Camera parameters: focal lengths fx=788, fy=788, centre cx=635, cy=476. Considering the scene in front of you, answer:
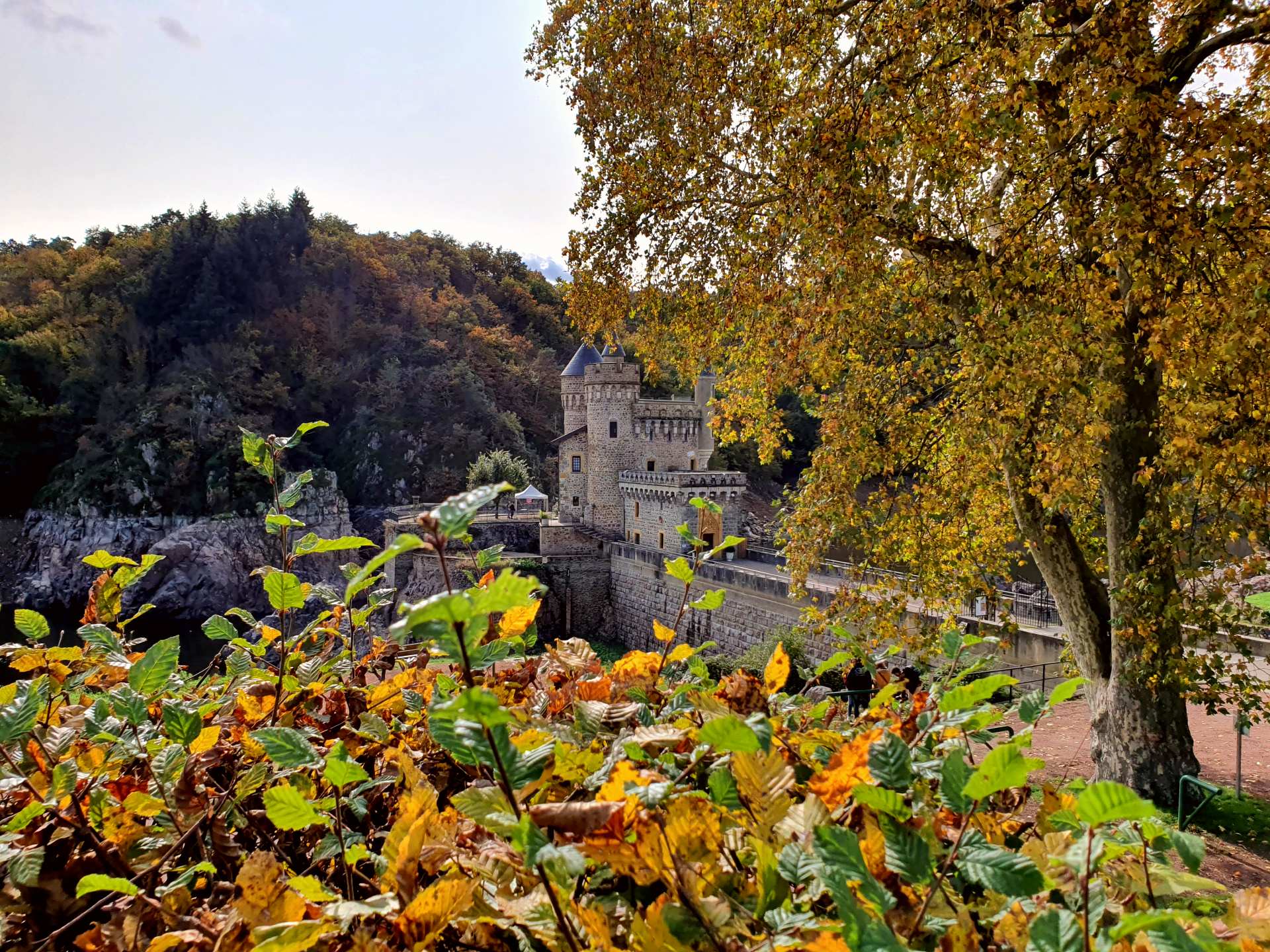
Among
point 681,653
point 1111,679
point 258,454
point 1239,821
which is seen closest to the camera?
point 258,454

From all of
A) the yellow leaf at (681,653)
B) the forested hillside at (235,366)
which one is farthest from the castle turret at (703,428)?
the yellow leaf at (681,653)

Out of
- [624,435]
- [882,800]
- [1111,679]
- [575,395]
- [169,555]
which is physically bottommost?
[169,555]

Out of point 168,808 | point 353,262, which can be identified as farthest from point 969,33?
point 353,262

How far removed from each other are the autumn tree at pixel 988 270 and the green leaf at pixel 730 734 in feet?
15.4

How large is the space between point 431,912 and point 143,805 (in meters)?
0.67

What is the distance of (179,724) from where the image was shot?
139 centimetres

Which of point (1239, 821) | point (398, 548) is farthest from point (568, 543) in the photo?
Answer: point (398, 548)

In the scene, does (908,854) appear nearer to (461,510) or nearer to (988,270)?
(461,510)

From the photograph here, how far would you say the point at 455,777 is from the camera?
5.12 ft

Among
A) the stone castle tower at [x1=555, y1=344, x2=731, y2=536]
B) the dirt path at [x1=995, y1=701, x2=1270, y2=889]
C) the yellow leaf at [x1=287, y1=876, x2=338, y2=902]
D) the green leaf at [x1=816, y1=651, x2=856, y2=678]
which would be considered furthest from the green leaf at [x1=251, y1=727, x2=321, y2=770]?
the stone castle tower at [x1=555, y1=344, x2=731, y2=536]

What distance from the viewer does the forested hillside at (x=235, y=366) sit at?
38719 mm

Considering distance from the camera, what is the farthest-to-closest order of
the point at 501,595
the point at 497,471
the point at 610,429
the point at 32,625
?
the point at 497,471
the point at 610,429
the point at 32,625
the point at 501,595

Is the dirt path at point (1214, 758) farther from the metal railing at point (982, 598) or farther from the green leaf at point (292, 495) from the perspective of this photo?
the green leaf at point (292, 495)

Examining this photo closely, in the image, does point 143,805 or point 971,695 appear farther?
point 143,805
